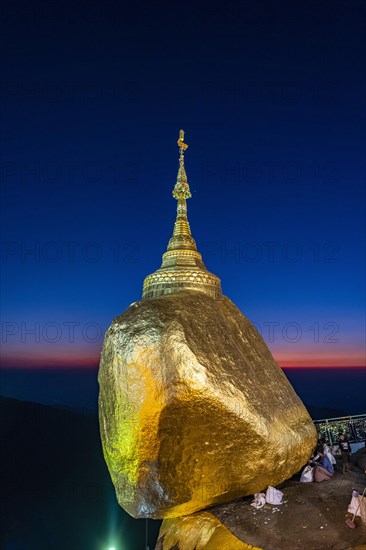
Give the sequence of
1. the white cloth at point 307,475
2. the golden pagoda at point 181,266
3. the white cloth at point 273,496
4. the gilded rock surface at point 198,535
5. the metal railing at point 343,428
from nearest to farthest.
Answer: the gilded rock surface at point 198,535
the white cloth at point 273,496
the white cloth at point 307,475
the golden pagoda at point 181,266
the metal railing at point 343,428

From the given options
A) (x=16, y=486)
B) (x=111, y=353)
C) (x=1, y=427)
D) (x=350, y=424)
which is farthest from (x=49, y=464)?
(x=111, y=353)

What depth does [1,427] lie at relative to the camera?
80.4 ft

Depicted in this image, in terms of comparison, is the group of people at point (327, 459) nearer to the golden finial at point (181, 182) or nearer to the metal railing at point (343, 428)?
the metal railing at point (343, 428)

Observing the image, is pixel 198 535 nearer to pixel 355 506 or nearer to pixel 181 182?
pixel 355 506

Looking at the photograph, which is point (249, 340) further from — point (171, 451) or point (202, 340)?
point (171, 451)

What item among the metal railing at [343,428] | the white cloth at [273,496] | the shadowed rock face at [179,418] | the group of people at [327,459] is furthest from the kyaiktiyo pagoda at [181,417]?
the metal railing at [343,428]

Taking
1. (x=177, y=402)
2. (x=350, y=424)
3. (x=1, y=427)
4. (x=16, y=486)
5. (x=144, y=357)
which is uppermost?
(x=144, y=357)

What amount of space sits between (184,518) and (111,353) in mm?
3283

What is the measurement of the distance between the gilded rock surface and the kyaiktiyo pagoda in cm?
22

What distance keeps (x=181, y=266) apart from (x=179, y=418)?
199 inches

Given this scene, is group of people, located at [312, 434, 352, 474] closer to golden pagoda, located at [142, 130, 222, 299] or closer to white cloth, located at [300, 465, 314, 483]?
white cloth, located at [300, 465, 314, 483]

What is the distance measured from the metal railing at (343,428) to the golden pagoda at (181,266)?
16.4 feet

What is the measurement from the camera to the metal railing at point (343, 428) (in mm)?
10461

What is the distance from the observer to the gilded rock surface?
18.2 ft
